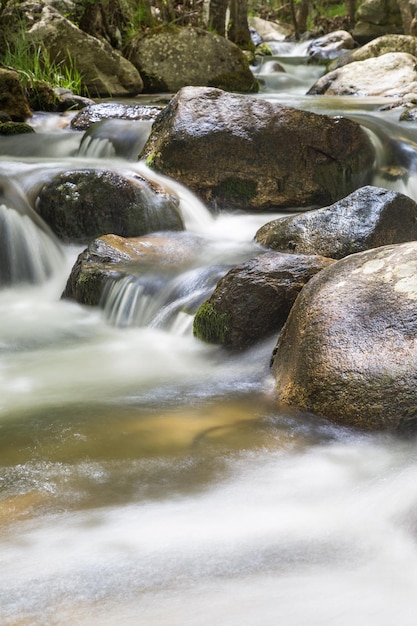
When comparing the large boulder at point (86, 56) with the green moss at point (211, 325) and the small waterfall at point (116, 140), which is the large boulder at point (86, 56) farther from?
the green moss at point (211, 325)

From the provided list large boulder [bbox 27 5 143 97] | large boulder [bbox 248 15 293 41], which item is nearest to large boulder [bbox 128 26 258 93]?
large boulder [bbox 27 5 143 97]

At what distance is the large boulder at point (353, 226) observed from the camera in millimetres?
5039

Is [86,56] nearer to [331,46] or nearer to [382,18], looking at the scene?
[331,46]

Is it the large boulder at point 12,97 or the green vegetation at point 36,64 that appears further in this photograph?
the green vegetation at point 36,64

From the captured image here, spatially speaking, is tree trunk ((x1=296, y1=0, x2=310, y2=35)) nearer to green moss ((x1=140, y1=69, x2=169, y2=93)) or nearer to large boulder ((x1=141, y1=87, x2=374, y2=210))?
green moss ((x1=140, y1=69, x2=169, y2=93))

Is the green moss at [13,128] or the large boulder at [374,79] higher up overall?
the large boulder at [374,79]

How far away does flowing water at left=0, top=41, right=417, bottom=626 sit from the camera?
74.1 inches

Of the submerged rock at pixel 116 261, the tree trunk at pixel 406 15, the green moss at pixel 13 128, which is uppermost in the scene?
the tree trunk at pixel 406 15

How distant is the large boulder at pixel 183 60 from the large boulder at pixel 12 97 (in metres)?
3.75

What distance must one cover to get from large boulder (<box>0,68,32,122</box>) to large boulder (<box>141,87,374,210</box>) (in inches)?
118

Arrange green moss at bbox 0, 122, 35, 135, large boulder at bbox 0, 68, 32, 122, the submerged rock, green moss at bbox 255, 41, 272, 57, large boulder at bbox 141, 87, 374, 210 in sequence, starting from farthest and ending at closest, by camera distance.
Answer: green moss at bbox 255, 41, 272, 57
large boulder at bbox 0, 68, 32, 122
green moss at bbox 0, 122, 35, 135
large boulder at bbox 141, 87, 374, 210
the submerged rock

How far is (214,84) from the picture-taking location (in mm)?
12336

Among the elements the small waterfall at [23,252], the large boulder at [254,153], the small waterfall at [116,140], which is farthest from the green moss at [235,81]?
the small waterfall at [23,252]

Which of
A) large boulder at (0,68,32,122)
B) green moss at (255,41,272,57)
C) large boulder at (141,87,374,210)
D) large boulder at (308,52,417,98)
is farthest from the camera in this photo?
green moss at (255,41,272,57)
